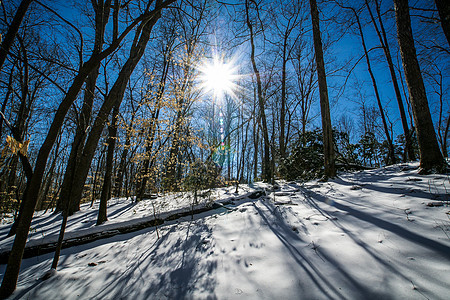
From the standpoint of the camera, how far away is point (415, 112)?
365 cm

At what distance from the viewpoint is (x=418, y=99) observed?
3.63 m

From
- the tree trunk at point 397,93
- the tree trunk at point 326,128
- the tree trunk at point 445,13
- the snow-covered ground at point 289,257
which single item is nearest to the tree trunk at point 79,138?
the snow-covered ground at point 289,257

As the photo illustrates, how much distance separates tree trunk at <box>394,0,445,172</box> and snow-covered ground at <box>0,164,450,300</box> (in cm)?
60

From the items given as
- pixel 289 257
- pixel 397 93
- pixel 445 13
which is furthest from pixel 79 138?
pixel 397 93

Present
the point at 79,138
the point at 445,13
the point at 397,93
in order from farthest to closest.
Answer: the point at 397,93
the point at 445,13
the point at 79,138

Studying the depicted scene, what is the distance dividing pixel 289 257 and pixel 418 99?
4462 millimetres

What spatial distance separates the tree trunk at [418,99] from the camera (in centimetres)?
346

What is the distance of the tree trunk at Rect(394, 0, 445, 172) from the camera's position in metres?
3.46

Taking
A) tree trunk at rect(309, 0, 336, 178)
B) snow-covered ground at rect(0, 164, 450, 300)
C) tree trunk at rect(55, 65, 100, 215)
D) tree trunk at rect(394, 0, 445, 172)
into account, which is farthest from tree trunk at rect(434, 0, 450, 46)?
tree trunk at rect(55, 65, 100, 215)

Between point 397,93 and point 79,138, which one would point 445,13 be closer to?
point 397,93

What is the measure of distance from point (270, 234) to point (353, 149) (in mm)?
8249

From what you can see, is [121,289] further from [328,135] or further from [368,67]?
[368,67]

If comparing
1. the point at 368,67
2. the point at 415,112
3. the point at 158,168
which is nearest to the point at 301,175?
the point at 415,112

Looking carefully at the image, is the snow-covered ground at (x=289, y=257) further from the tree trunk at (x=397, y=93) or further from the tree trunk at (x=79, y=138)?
the tree trunk at (x=397, y=93)
